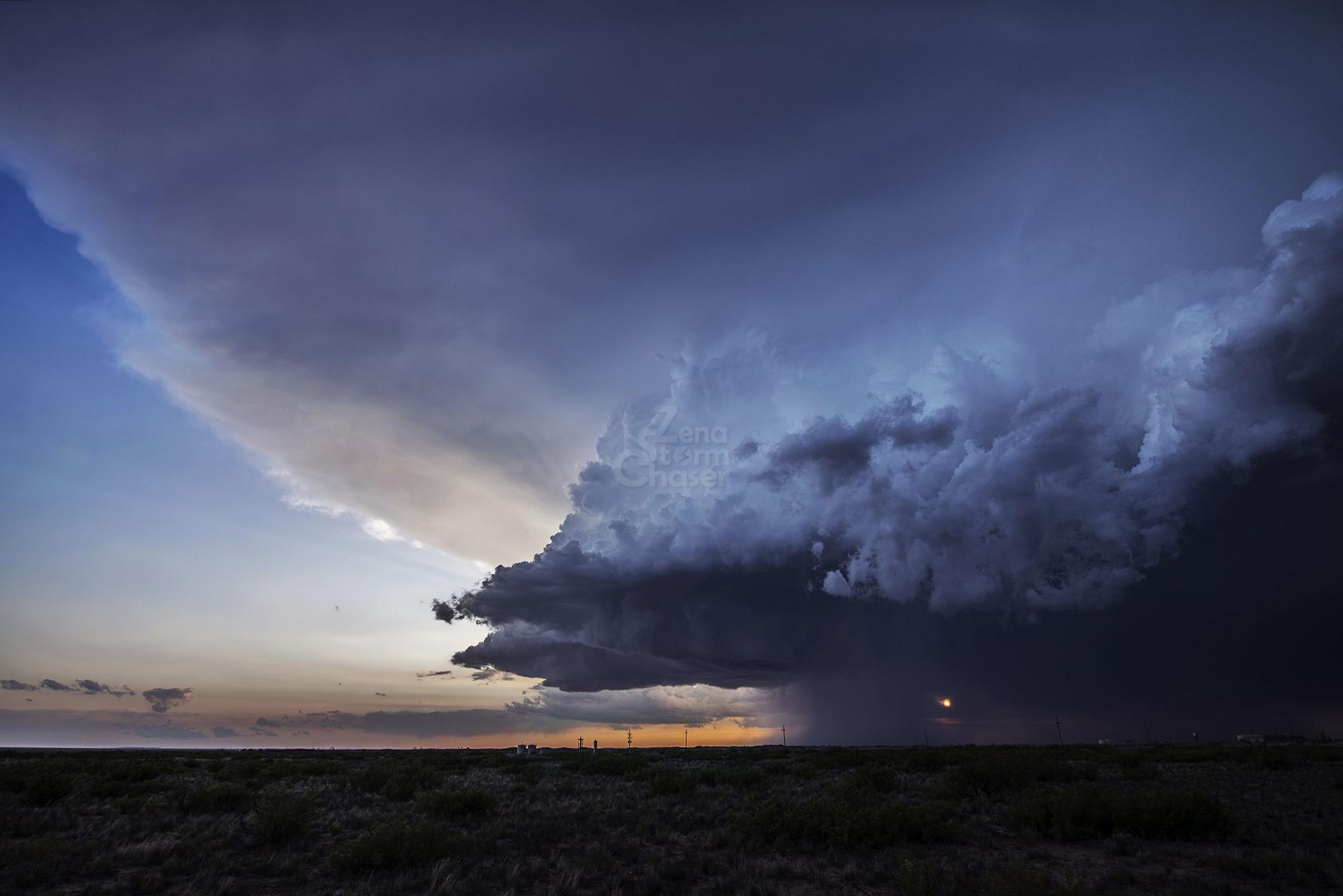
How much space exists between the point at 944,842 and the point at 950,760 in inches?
1202

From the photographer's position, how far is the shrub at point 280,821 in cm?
1870

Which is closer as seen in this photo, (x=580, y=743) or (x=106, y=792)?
(x=106, y=792)

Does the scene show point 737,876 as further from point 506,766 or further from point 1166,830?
point 506,766

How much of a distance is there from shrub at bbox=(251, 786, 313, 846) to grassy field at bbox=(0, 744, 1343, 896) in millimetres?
56

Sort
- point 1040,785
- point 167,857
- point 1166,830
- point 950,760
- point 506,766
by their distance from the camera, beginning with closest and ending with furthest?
point 167,857
point 1166,830
point 1040,785
point 950,760
point 506,766

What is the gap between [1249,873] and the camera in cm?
1494

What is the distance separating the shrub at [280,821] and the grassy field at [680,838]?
6 centimetres

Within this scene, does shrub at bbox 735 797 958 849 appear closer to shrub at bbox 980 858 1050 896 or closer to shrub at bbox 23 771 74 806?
shrub at bbox 980 858 1050 896

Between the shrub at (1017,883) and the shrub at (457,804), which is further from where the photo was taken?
the shrub at (457,804)

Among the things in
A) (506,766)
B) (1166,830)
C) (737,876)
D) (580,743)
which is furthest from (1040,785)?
(580,743)

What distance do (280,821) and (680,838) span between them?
39.7 feet

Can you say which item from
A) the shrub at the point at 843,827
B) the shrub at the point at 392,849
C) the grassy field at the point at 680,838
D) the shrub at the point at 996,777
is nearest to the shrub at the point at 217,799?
the grassy field at the point at 680,838

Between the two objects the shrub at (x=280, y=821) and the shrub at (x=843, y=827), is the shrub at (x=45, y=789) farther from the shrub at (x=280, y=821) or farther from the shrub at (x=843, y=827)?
the shrub at (x=843, y=827)

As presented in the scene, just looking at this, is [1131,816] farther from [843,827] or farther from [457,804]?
[457,804]
